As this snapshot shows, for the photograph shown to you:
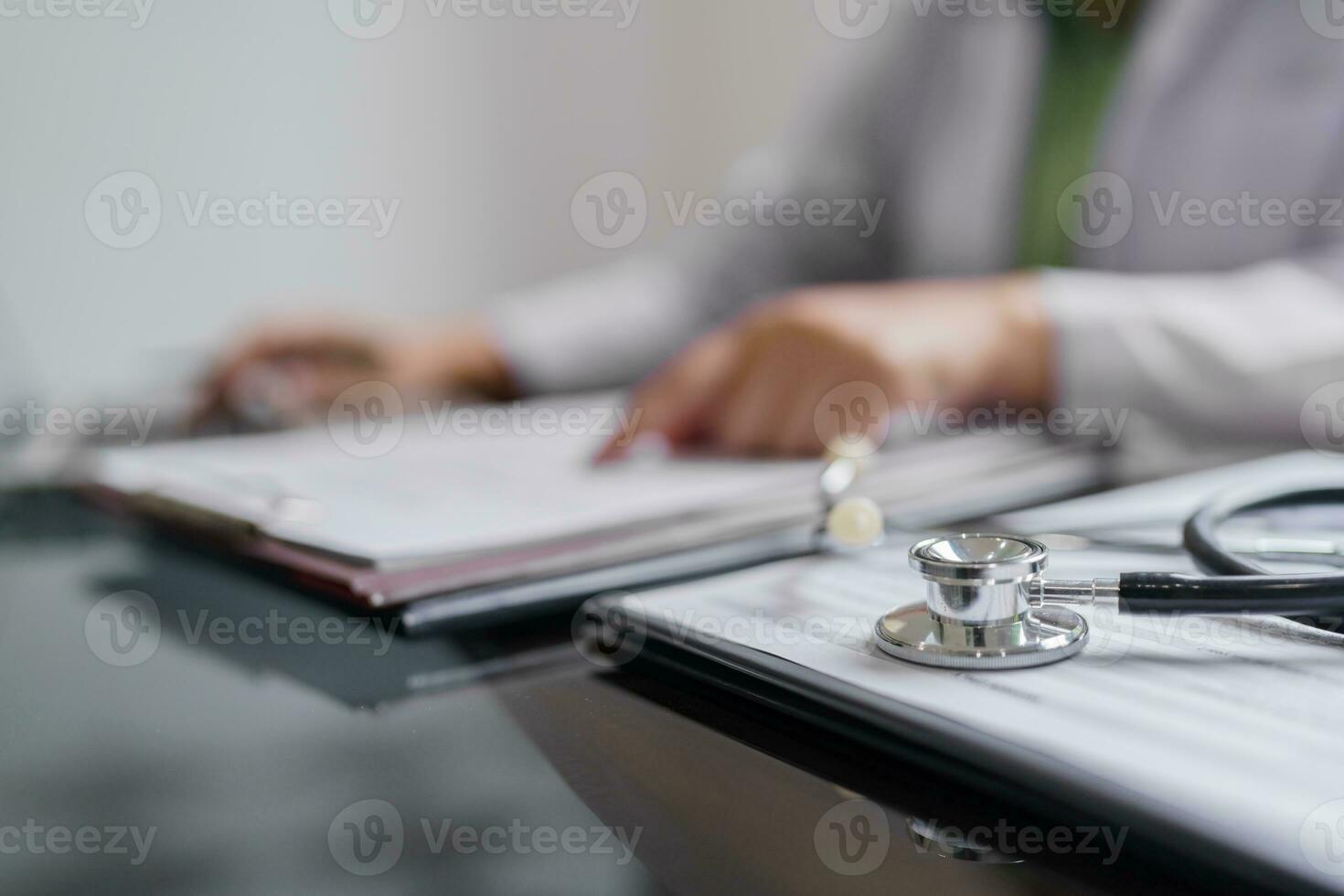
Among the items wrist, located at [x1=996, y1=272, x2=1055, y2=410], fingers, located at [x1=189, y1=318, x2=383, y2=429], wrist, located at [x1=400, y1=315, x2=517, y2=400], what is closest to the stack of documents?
wrist, located at [x1=996, y1=272, x2=1055, y2=410]

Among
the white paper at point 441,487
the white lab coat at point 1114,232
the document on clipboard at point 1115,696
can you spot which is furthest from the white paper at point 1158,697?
the white lab coat at point 1114,232

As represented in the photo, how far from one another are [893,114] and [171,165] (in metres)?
0.98

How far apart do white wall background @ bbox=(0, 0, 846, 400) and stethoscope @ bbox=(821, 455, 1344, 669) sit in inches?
36.8

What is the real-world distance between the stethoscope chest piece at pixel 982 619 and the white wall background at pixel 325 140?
0.93m

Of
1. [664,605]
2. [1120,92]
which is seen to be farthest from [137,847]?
[1120,92]

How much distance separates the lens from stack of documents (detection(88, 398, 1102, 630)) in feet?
1.25

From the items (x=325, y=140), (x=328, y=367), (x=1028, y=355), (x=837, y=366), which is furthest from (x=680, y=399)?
(x=325, y=140)

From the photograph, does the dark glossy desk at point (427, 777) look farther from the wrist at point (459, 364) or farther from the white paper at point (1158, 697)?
the wrist at point (459, 364)

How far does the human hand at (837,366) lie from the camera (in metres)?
0.61

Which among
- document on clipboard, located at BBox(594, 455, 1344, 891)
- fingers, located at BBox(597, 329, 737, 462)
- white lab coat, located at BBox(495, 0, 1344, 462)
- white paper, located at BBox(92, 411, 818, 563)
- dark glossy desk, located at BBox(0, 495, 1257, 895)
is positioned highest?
white lab coat, located at BBox(495, 0, 1344, 462)

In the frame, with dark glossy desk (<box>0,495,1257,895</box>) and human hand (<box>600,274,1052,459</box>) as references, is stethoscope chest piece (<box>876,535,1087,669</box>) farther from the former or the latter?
human hand (<box>600,274,1052,459</box>)

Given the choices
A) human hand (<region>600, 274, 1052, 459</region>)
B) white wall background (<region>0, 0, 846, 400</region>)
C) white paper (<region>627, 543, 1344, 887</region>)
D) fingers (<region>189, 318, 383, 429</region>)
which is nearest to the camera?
white paper (<region>627, 543, 1344, 887</region>)

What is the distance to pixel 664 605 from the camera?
34 cm

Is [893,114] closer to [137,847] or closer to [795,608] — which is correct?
[795,608]
